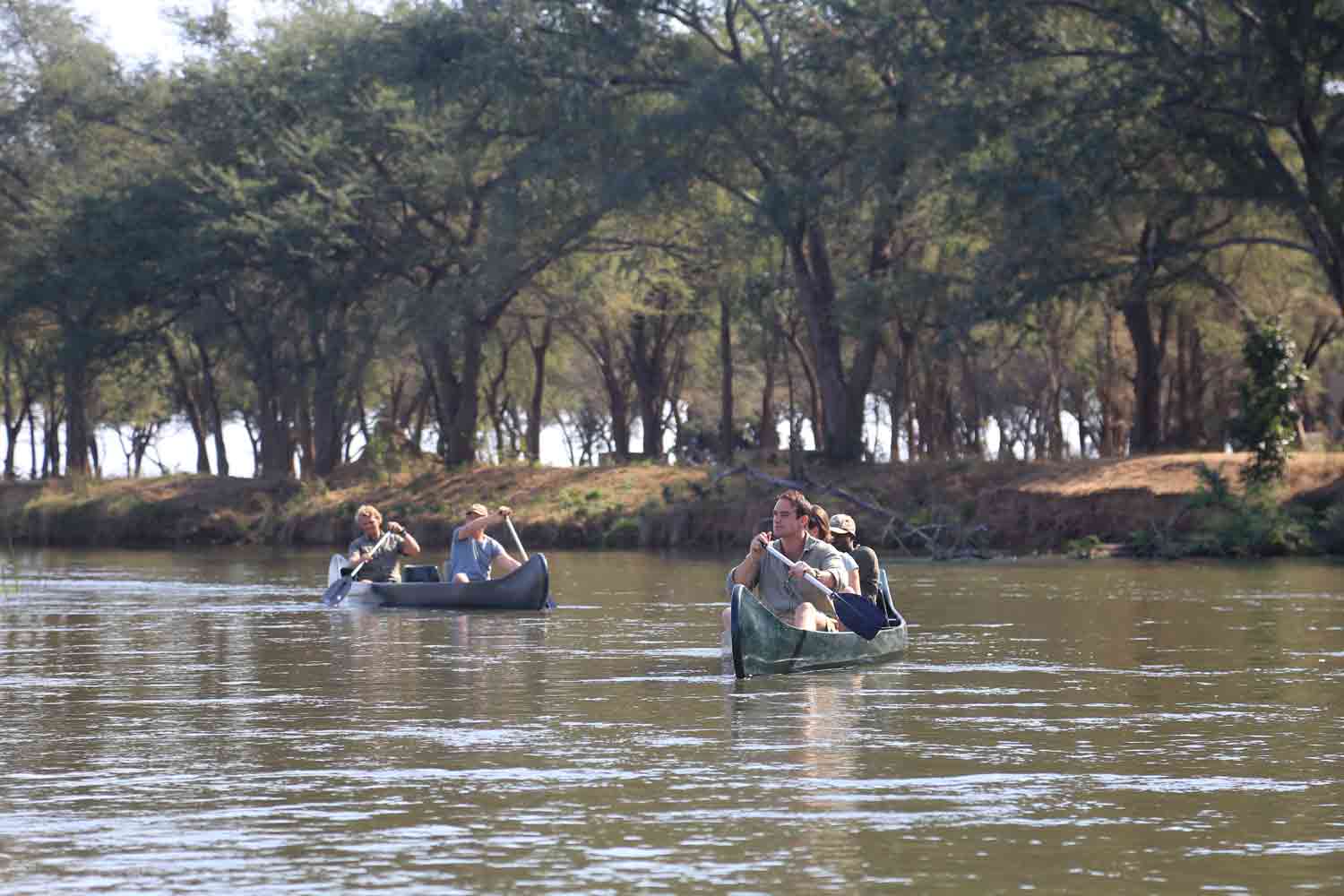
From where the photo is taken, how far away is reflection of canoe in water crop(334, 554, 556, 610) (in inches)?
1118

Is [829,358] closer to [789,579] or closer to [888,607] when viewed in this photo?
[888,607]

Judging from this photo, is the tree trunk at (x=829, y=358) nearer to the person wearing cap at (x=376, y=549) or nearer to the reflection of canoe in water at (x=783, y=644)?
the person wearing cap at (x=376, y=549)

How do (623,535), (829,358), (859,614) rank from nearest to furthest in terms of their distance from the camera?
(859,614) < (829,358) < (623,535)

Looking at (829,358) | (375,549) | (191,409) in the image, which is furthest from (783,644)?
(191,409)

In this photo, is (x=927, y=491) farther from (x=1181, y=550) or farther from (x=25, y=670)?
(x=25, y=670)

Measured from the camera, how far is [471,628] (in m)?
26.2

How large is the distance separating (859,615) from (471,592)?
10628mm

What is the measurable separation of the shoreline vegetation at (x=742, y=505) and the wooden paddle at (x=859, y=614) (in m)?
22.4

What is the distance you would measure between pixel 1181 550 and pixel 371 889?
33123 mm

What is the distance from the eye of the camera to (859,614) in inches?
756

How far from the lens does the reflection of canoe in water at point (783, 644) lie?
17844 mm

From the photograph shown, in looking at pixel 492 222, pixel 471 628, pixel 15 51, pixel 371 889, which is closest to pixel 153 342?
pixel 15 51

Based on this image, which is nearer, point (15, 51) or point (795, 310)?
point (795, 310)

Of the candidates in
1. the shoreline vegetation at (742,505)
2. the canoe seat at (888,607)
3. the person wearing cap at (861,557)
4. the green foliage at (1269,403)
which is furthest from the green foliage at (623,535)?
the person wearing cap at (861,557)
